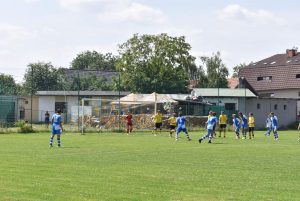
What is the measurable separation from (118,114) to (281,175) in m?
34.3

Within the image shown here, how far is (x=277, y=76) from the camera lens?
83.6 m

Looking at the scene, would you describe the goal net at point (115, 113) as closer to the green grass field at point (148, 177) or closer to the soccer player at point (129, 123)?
the soccer player at point (129, 123)

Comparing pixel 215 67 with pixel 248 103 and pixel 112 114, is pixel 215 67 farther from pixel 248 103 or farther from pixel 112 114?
pixel 112 114

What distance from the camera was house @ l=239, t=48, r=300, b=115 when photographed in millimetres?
81125

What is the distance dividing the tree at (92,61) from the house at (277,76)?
182ft

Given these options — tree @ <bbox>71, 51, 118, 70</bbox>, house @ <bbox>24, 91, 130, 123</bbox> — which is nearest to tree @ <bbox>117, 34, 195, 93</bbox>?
house @ <bbox>24, 91, 130, 123</bbox>

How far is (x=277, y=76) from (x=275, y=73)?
80 centimetres

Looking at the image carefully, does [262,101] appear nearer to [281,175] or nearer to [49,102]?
[49,102]

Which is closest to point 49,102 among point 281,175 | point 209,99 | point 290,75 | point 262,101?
point 209,99

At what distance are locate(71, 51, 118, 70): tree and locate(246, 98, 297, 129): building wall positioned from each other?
76339 millimetres

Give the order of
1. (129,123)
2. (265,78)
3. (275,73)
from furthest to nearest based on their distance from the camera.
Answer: (265,78) → (275,73) → (129,123)

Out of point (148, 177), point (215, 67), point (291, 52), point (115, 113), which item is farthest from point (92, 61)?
point (148, 177)

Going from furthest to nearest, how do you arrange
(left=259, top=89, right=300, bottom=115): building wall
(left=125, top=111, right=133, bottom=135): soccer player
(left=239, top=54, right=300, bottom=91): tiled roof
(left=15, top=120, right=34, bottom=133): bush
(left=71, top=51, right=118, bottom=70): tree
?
1. (left=71, top=51, right=118, bottom=70): tree
2. (left=239, top=54, right=300, bottom=91): tiled roof
3. (left=259, top=89, right=300, bottom=115): building wall
4. (left=125, top=111, right=133, bottom=135): soccer player
5. (left=15, top=120, right=34, bottom=133): bush

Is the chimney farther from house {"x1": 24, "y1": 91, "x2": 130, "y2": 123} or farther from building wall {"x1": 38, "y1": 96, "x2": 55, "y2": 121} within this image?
building wall {"x1": 38, "y1": 96, "x2": 55, "y2": 121}
